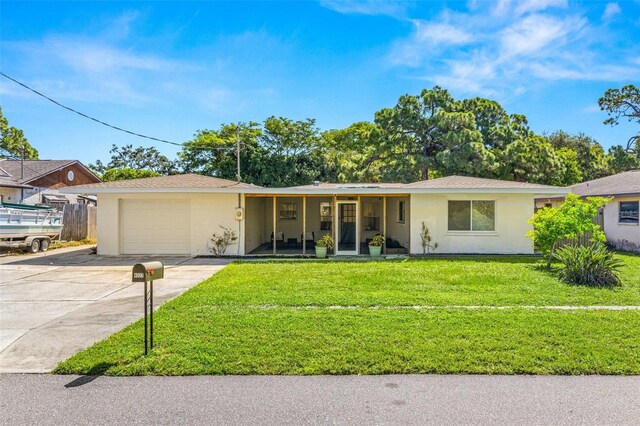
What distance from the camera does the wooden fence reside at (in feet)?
62.2

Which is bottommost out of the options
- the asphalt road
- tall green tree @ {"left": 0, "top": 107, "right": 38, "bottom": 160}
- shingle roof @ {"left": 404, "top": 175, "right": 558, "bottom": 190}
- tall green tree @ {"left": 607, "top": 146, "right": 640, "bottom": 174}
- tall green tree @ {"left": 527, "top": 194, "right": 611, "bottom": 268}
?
the asphalt road

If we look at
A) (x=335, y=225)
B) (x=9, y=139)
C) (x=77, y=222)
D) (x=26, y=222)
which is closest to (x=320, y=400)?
(x=335, y=225)

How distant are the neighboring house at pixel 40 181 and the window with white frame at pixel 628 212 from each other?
24.5m

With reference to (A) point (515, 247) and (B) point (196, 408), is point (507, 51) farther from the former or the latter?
(B) point (196, 408)

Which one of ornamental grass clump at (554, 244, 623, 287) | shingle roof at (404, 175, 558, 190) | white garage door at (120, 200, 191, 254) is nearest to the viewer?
ornamental grass clump at (554, 244, 623, 287)

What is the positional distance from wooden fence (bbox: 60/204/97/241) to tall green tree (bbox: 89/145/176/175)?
103 feet

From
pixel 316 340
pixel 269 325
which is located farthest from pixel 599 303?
pixel 269 325

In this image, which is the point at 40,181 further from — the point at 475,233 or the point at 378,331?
the point at 378,331

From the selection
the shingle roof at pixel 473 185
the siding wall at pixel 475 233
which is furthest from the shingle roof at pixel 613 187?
the siding wall at pixel 475 233

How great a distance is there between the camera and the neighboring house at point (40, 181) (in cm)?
2026

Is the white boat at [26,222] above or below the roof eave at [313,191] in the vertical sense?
below

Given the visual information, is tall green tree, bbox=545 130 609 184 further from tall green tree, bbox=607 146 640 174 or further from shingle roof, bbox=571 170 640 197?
shingle roof, bbox=571 170 640 197

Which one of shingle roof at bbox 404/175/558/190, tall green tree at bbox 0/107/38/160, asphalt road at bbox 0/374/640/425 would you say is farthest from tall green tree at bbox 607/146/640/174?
tall green tree at bbox 0/107/38/160

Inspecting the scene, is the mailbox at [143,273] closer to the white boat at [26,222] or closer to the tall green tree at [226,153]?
the white boat at [26,222]
